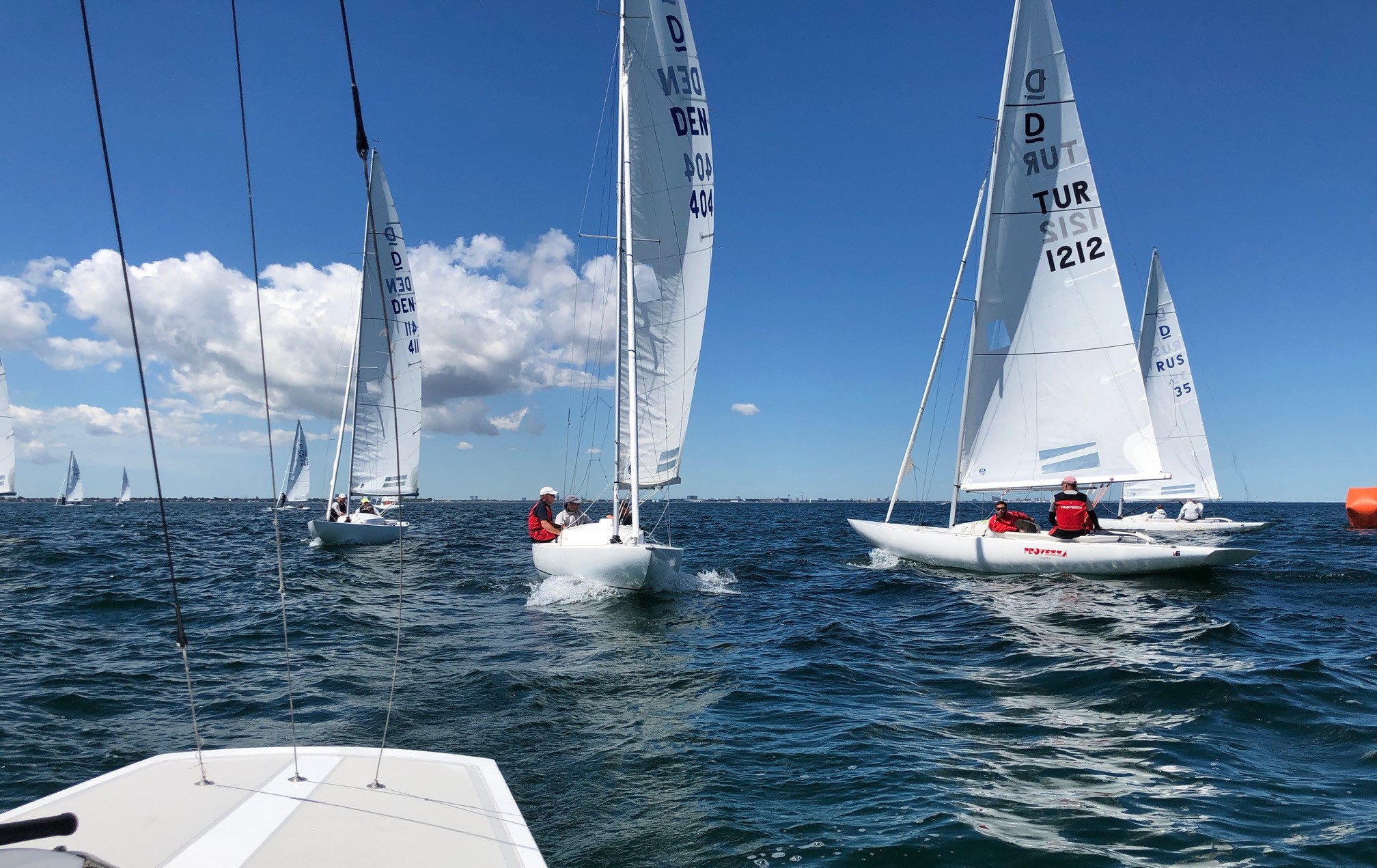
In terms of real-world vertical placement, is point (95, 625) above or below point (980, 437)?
below

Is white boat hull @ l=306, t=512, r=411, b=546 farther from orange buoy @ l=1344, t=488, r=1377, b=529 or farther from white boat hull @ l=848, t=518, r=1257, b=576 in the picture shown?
orange buoy @ l=1344, t=488, r=1377, b=529

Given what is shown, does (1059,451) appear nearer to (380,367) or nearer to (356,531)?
(356,531)

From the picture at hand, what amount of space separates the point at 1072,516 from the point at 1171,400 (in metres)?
20.5

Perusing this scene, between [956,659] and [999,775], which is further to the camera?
[956,659]

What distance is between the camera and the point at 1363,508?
3141 centimetres

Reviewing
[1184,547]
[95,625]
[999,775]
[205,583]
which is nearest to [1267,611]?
[1184,547]

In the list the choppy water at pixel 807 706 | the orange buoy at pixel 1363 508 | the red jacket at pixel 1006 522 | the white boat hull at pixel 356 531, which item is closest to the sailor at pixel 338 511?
the white boat hull at pixel 356 531

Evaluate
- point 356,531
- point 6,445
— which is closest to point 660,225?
point 356,531

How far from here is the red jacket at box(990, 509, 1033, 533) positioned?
1466cm

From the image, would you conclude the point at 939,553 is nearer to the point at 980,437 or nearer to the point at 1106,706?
the point at 980,437

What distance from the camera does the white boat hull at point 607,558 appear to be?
11.5 metres

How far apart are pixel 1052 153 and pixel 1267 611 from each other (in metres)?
9.69

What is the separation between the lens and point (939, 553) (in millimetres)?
15227

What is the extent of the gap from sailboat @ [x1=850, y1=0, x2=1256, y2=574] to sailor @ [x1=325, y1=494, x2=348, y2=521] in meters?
16.3
